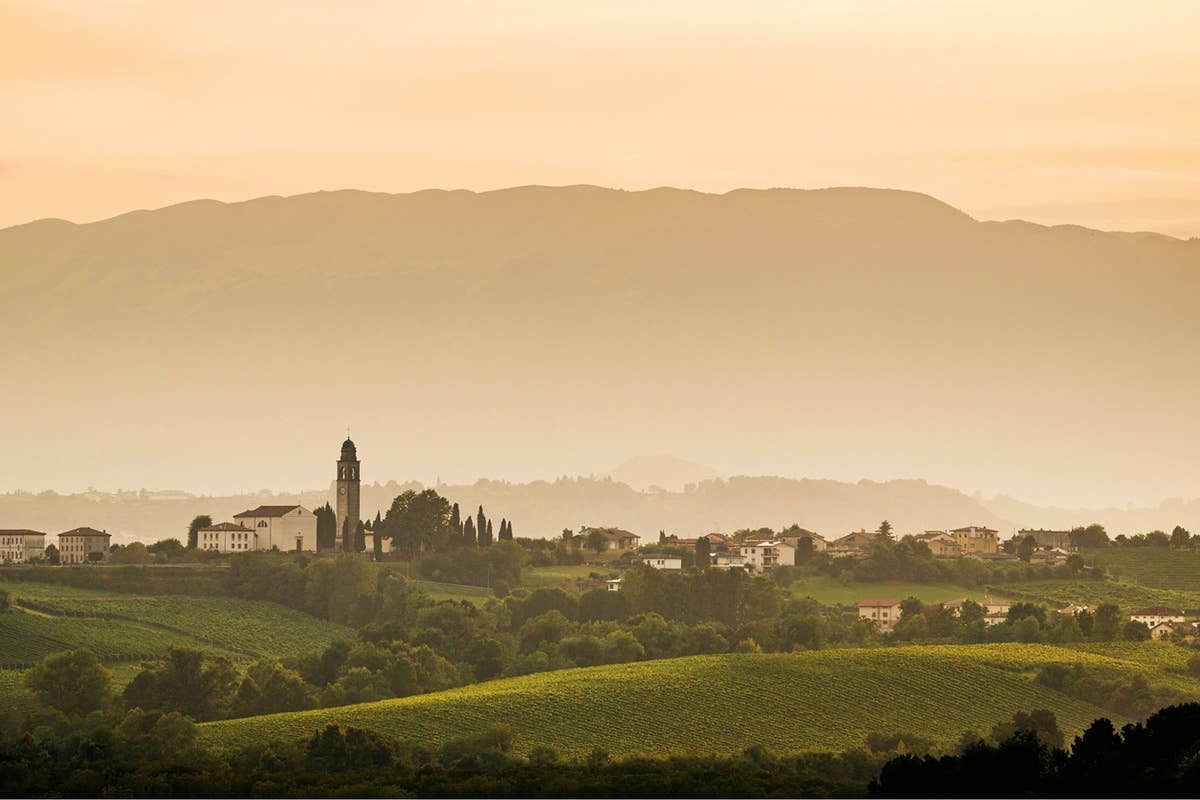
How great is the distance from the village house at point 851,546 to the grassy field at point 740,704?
45353 mm

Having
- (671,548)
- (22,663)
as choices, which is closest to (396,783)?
(22,663)

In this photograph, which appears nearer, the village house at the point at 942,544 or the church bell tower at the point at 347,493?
the church bell tower at the point at 347,493

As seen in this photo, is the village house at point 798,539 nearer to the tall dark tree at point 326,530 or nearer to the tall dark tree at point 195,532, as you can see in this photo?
the tall dark tree at point 326,530

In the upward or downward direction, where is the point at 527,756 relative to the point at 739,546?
downward

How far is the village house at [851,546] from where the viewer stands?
14550cm

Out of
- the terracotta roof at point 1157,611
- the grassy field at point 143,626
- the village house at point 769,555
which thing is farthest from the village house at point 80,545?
the terracotta roof at point 1157,611

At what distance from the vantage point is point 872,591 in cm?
13100

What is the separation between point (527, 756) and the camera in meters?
72.6

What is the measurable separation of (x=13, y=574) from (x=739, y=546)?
5720cm

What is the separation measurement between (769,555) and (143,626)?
54.5 metres

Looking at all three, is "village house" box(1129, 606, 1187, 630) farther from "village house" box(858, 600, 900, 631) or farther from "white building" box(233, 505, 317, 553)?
"white building" box(233, 505, 317, 553)

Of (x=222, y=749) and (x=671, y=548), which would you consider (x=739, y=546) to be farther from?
(x=222, y=749)

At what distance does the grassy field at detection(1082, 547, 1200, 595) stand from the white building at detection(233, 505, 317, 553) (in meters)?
51.7

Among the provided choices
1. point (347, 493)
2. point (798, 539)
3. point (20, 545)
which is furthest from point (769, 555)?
point (20, 545)
